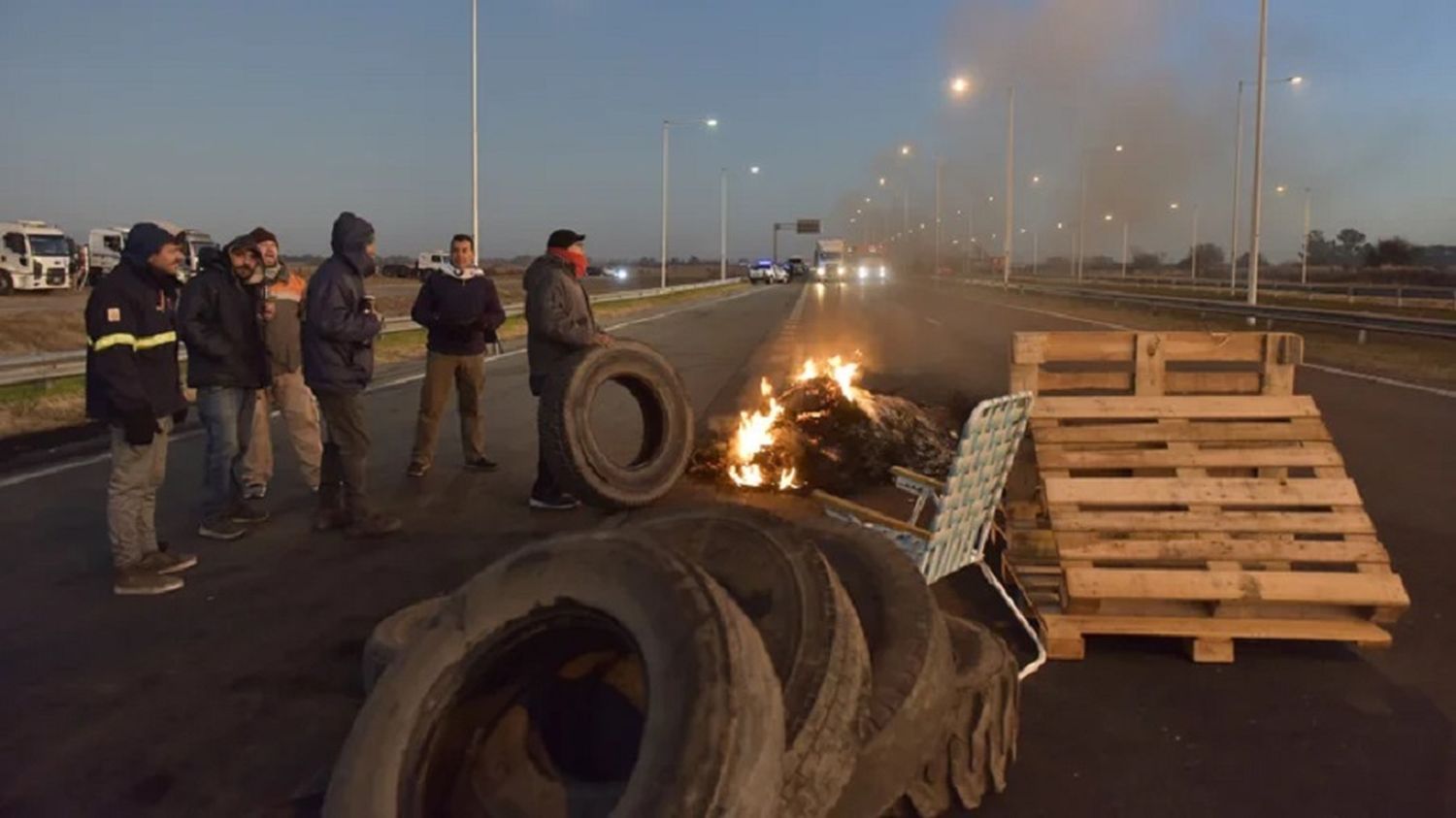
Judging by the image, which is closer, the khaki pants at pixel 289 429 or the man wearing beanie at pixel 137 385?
the man wearing beanie at pixel 137 385

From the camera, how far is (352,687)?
15.7 ft

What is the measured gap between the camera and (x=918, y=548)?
16.8 ft

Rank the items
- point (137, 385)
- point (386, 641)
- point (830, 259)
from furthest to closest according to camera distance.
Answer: point (830, 259)
point (137, 385)
point (386, 641)

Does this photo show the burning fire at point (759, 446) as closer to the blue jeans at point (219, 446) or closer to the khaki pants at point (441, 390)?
the khaki pants at point (441, 390)

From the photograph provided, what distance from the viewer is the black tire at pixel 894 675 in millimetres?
3375

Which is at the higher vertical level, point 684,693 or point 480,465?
point 684,693


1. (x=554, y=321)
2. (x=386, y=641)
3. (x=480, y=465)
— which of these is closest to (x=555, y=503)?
(x=554, y=321)

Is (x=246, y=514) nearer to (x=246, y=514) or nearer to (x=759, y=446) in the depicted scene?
(x=246, y=514)

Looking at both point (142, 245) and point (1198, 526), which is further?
point (142, 245)

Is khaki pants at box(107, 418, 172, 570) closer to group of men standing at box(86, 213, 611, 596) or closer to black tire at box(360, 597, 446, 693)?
group of men standing at box(86, 213, 611, 596)

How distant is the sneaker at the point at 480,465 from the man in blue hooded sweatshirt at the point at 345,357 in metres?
2.16

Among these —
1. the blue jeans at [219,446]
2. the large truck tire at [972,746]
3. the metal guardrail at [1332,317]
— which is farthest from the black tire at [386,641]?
the metal guardrail at [1332,317]

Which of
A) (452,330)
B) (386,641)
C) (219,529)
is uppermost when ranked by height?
(452,330)

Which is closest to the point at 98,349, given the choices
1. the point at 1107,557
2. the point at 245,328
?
the point at 245,328
